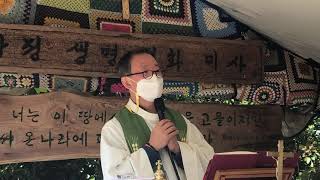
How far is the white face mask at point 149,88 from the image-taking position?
3299 mm

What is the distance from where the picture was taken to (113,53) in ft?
12.6

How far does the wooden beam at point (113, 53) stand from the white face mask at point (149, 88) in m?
A: 0.57

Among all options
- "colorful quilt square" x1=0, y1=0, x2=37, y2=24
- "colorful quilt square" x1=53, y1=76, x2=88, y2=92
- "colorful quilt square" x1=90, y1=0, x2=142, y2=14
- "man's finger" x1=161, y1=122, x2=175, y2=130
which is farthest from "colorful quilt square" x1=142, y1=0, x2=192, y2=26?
"man's finger" x1=161, y1=122, x2=175, y2=130

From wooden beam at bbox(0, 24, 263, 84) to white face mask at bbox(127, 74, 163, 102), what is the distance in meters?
0.57

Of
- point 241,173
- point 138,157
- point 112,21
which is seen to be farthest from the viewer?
point 112,21

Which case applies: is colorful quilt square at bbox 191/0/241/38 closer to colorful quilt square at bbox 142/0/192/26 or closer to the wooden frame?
colorful quilt square at bbox 142/0/192/26

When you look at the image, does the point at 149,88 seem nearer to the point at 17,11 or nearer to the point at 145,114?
the point at 145,114

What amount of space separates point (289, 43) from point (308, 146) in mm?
2142

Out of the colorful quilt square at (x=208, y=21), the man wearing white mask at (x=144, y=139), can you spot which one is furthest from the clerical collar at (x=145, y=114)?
the colorful quilt square at (x=208, y=21)

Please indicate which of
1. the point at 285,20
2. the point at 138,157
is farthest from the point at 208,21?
the point at 138,157

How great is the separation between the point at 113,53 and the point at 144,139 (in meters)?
0.77

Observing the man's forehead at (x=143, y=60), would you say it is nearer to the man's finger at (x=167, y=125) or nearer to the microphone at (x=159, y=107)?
the microphone at (x=159, y=107)

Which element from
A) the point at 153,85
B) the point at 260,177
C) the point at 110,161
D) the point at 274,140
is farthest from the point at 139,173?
the point at 274,140

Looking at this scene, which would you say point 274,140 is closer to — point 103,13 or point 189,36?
point 189,36
